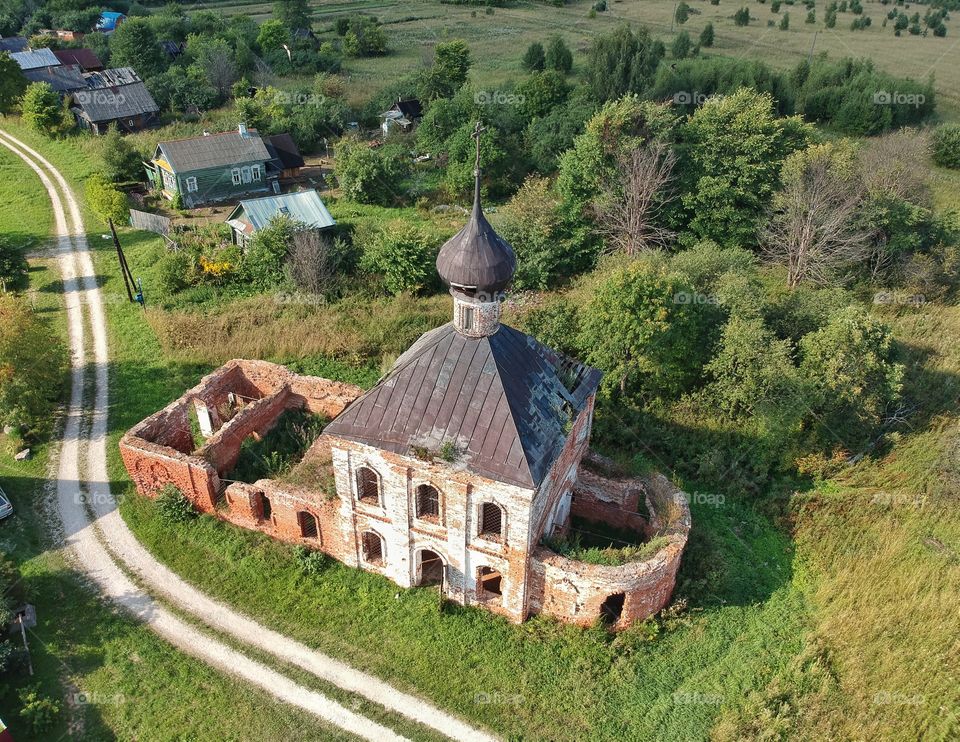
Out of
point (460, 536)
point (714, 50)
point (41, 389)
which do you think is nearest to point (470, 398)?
point (460, 536)

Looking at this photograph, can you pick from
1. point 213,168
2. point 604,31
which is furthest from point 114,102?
point 604,31

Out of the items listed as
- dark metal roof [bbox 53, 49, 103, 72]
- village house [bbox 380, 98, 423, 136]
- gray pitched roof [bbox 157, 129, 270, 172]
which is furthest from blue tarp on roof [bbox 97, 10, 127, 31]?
gray pitched roof [bbox 157, 129, 270, 172]

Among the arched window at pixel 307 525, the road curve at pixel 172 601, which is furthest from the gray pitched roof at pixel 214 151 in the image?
the arched window at pixel 307 525

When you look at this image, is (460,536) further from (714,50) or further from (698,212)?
(714,50)

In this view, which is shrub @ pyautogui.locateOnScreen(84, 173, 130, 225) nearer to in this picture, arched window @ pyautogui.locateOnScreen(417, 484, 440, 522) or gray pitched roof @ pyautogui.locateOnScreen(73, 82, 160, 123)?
gray pitched roof @ pyautogui.locateOnScreen(73, 82, 160, 123)

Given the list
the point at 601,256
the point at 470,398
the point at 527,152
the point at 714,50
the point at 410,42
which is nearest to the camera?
the point at 470,398
